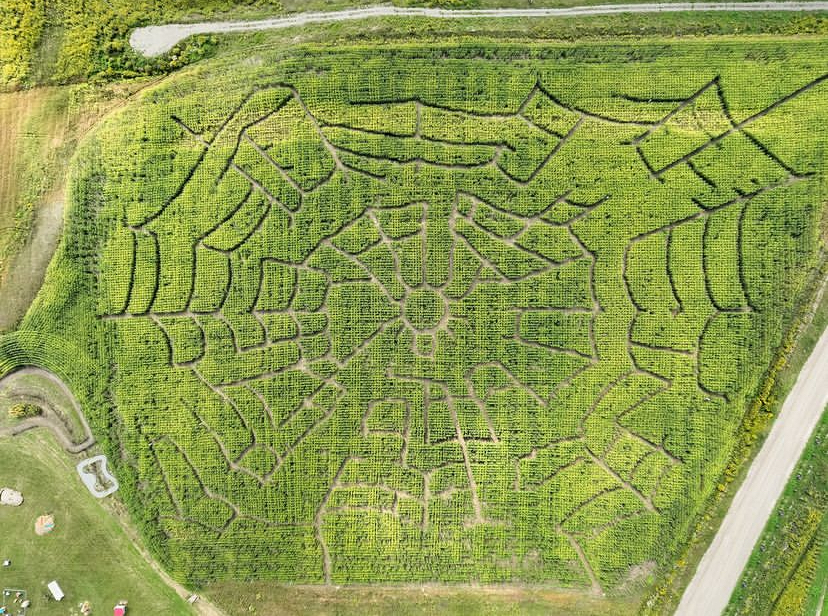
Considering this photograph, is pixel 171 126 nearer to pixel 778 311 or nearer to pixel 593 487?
pixel 593 487

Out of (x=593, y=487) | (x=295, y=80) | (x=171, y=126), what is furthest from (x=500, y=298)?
(x=171, y=126)

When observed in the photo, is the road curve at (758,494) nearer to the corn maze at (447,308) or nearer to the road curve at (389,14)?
the corn maze at (447,308)

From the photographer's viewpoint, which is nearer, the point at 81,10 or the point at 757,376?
the point at 757,376

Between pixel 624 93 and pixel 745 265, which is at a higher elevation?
pixel 624 93

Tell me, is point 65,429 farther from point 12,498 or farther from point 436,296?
point 436,296

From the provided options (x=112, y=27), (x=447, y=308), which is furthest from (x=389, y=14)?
(x=447, y=308)

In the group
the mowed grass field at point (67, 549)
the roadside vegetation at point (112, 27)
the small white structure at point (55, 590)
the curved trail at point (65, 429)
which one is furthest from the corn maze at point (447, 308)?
the small white structure at point (55, 590)
